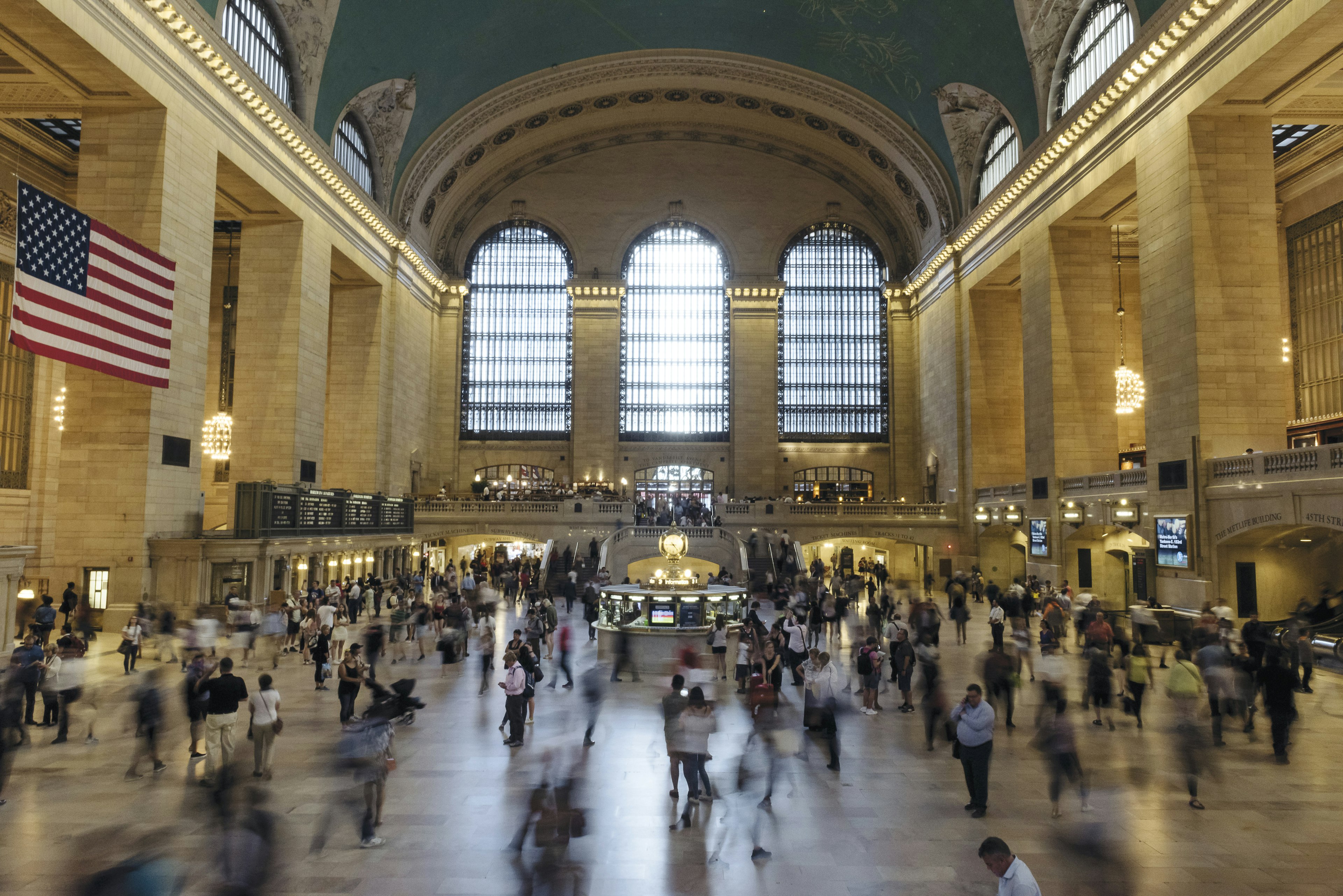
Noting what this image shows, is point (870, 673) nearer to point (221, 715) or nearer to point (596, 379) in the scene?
point (221, 715)

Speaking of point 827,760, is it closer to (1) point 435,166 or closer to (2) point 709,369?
(1) point 435,166

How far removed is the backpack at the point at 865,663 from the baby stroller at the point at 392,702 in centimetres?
574

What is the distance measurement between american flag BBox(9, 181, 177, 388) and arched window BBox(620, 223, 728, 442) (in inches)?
989

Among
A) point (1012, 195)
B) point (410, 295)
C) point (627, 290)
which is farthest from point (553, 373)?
point (1012, 195)

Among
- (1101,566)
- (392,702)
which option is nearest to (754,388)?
(1101,566)

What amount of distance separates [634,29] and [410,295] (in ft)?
43.8

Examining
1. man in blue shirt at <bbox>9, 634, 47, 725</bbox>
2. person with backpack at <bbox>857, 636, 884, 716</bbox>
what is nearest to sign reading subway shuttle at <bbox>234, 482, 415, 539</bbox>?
man in blue shirt at <bbox>9, 634, 47, 725</bbox>

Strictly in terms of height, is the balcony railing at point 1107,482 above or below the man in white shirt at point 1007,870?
above

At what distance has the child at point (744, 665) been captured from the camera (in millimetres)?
12570

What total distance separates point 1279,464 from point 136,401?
2185cm

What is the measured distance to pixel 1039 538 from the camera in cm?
2588

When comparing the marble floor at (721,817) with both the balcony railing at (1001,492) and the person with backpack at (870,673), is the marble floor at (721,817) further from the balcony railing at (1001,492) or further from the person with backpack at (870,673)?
the balcony railing at (1001,492)

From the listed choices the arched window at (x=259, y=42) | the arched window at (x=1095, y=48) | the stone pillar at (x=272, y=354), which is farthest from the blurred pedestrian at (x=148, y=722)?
the arched window at (x=1095, y=48)

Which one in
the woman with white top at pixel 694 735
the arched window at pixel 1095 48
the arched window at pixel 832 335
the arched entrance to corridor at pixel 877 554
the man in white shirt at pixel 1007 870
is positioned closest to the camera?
the man in white shirt at pixel 1007 870
